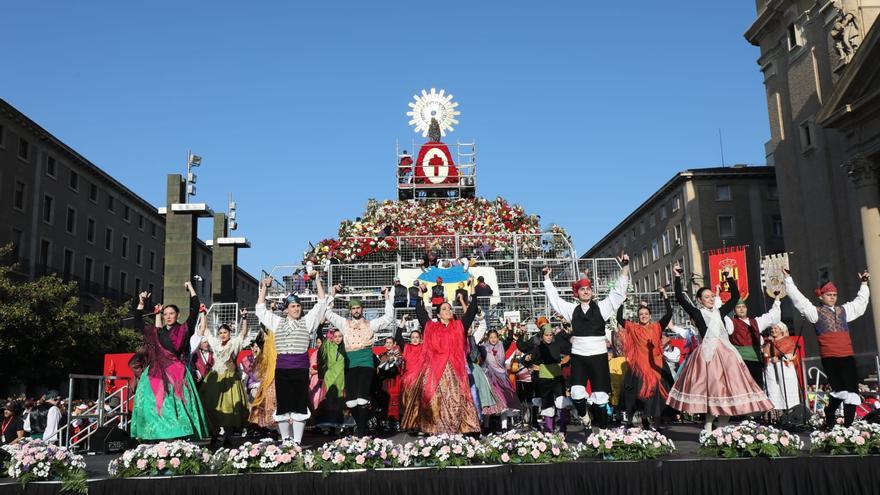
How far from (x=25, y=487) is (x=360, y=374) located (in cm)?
496

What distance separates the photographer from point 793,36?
28953mm

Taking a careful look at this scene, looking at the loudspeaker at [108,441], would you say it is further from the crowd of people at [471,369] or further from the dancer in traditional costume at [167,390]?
the dancer in traditional costume at [167,390]

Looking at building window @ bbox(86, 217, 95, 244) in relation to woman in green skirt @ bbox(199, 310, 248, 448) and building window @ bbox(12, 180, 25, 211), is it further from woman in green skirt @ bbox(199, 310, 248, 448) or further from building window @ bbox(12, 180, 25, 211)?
woman in green skirt @ bbox(199, 310, 248, 448)

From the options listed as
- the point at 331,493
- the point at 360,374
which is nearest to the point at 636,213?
the point at 360,374

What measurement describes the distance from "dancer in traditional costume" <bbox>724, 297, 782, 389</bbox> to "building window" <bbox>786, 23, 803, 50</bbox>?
22136mm

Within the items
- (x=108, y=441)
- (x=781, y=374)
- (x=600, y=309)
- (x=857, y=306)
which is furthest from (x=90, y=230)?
(x=857, y=306)

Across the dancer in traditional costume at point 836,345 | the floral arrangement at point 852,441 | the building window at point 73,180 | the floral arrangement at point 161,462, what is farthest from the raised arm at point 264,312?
the building window at point 73,180

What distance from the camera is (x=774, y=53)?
30.3 metres

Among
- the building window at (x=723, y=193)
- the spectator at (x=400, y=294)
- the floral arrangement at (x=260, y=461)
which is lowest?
the floral arrangement at (x=260, y=461)

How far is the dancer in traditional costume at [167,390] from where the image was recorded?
26.0 feet

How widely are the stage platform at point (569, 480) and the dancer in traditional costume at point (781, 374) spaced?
472 centimetres

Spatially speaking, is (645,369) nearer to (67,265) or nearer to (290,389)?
(290,389)

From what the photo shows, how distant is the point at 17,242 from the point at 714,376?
39904mm

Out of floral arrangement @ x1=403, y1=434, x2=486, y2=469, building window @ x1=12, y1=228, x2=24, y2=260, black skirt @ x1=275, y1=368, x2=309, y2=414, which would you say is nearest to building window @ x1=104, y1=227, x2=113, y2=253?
building window @ x1=12, y1=228, x2=24, y2=260
